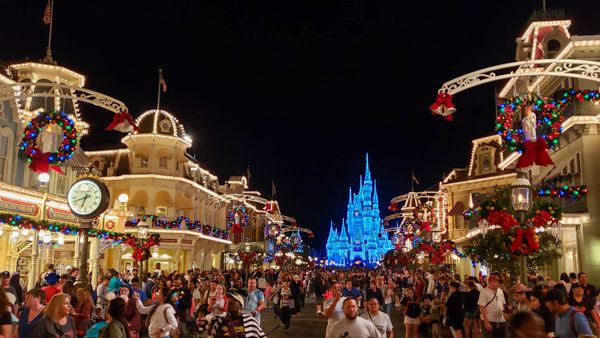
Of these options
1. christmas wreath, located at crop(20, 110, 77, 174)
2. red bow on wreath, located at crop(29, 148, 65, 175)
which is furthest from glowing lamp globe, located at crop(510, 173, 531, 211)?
red bow on wreath, located at crop(29, 148, 65, 175)

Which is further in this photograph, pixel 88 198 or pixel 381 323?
pixel 88 198

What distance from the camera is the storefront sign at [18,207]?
2337 centimetres

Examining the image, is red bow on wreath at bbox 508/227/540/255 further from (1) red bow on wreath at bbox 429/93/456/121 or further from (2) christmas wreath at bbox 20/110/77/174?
(2) christmas wreath at bbox 20/110/77/174

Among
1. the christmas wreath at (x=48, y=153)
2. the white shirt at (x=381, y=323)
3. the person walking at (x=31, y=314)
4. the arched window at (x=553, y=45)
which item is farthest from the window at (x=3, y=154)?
the arched window at (x=553, y=45)

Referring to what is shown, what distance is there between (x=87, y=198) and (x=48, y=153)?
3.95m

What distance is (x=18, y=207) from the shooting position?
24234 mm

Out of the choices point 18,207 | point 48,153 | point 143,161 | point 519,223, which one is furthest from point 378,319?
point 143,161

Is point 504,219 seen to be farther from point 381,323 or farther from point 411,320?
point 381,323

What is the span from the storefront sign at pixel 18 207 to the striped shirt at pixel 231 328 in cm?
1800

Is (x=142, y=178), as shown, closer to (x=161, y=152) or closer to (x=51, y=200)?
(x=161, y=152)

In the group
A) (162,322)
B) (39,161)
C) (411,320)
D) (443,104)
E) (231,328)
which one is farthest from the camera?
(39,161)

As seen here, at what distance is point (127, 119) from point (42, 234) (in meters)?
14.5

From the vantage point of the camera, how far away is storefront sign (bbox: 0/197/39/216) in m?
23.4

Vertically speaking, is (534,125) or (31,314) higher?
(534,125)
